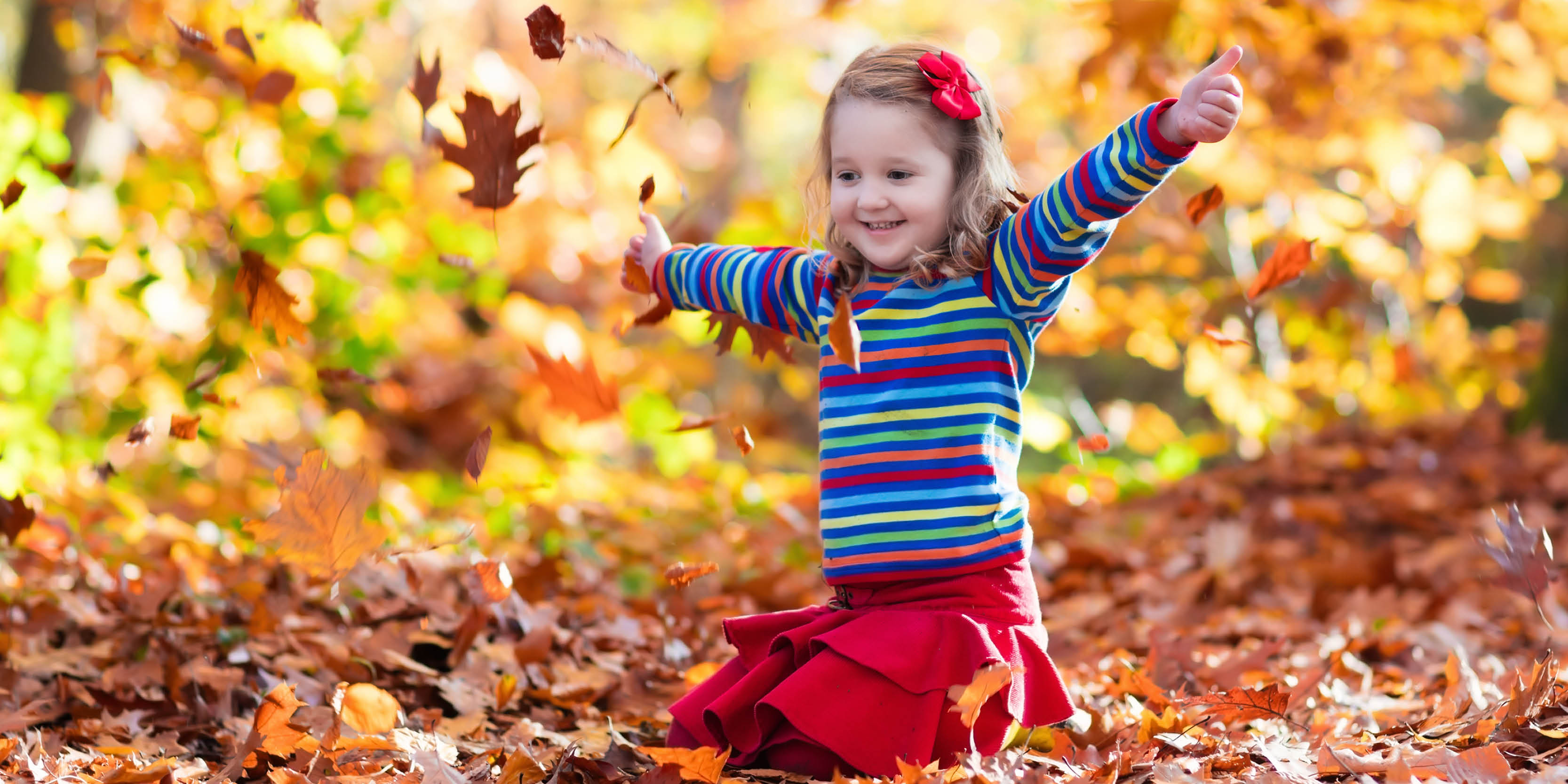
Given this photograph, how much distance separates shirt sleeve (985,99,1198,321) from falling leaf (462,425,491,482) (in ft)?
2.52

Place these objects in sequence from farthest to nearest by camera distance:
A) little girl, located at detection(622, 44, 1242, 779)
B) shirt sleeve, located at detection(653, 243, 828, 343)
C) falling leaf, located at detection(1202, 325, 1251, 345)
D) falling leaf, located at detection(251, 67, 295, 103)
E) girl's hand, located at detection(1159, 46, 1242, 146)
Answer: falling leaf, located at detection(251, 67, 295, 103) < falling leaf, located at detection(1202, 325, 1251, 345) < shirt sleeve, located at detection(653, 243, 828, 343) < little girl, located at detection(622, 44, 1242, 779) < girl's hand, located at detection(1159, 46, 1242, 146)

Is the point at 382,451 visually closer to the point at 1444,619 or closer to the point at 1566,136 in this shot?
the point at 1444,619

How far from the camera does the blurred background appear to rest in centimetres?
331

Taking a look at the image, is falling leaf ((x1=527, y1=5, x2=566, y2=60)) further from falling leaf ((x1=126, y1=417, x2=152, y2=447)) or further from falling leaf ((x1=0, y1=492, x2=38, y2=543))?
falling leaf ((x1=0, y1=492, x2=38, y2=543))

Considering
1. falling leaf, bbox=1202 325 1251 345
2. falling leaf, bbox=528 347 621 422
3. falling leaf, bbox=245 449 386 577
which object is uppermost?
falling leaf, bbox=1202 325 1251 345

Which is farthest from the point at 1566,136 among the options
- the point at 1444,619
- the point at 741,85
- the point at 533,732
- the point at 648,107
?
the point at 741,85

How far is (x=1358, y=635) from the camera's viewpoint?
8.82ft

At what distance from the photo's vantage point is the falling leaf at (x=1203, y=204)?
198 centimetres

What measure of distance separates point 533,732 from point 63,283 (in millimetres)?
2976

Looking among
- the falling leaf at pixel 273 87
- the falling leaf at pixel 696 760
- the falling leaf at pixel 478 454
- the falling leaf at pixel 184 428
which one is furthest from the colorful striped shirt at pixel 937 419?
the falling leaf at pixel 273 87

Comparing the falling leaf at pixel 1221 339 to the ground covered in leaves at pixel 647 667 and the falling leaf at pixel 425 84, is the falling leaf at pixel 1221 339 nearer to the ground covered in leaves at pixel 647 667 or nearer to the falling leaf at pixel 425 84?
the ground covered in leaves at pixel 647 667

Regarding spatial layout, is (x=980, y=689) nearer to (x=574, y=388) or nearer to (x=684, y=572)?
(x=684, y=572)

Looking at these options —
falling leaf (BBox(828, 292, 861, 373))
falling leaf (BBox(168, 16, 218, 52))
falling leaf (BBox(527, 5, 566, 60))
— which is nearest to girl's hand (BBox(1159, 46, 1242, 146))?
falling leaf (BBox(828, 292, 861, 373))

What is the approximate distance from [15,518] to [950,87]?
6.01ft
